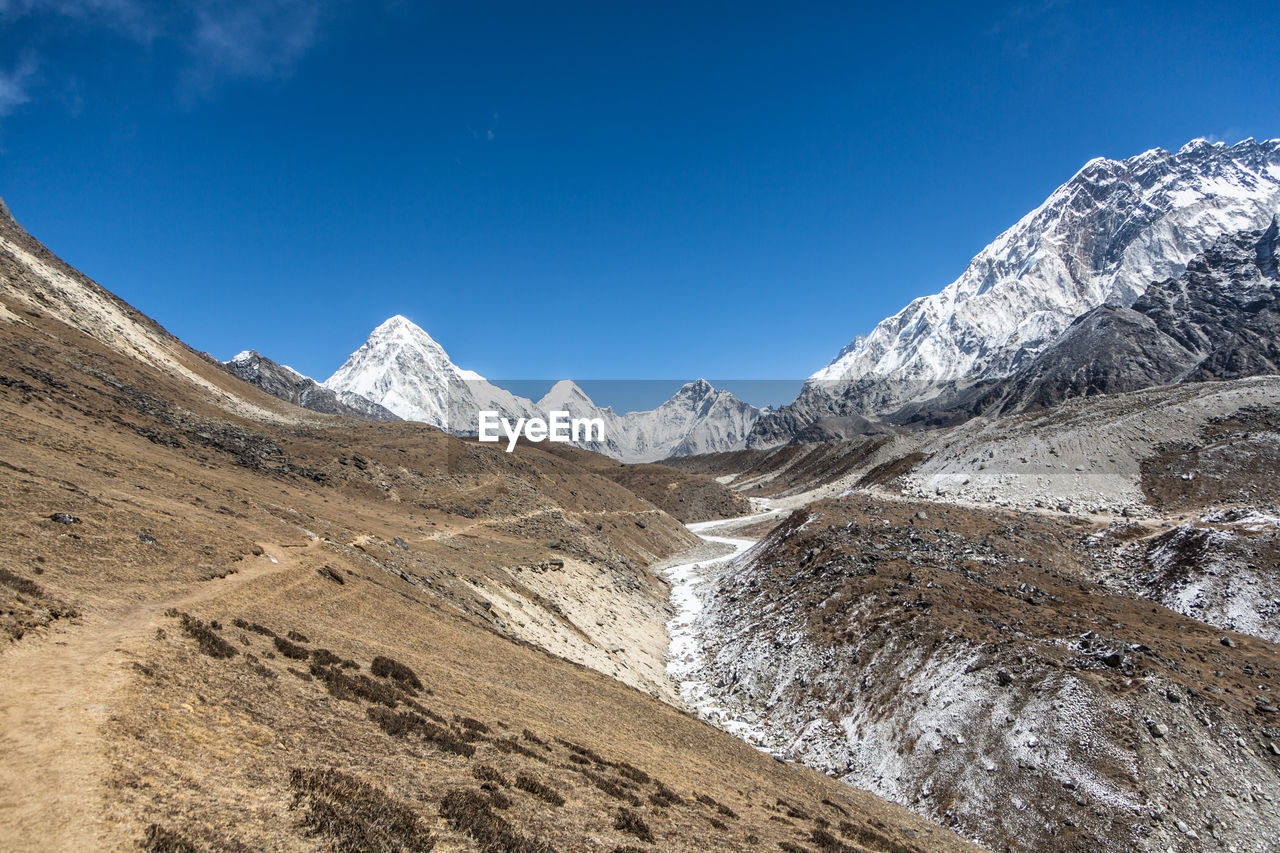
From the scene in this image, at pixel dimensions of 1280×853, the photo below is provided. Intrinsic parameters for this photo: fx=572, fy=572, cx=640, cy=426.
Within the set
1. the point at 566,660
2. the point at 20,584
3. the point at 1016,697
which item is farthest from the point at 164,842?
the point at 1016,697

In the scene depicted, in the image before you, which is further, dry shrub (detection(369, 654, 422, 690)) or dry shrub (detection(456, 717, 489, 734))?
dry shrub (detection(369, 654, 422, 690))

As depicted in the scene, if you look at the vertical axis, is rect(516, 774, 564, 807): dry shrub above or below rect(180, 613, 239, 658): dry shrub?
below

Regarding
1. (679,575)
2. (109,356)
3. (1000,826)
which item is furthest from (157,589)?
(679,575)

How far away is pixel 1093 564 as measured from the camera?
153 feet

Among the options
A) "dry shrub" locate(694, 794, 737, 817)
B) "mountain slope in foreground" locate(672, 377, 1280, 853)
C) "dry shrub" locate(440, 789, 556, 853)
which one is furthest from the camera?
"mountain slope in foreground" locate(672, 377, 1280, 853)

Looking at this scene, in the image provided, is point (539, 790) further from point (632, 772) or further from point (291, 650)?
point (291, 650)

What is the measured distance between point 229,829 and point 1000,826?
26.8 m

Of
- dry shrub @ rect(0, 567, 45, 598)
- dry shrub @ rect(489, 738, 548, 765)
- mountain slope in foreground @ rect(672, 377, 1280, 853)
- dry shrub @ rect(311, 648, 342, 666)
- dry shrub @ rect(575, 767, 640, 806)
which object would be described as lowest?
dry shrub @ rect(575, 767, 640, 806)

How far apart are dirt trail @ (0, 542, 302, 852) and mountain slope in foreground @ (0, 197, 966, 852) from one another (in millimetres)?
47

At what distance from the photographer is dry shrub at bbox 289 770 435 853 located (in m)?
10.0

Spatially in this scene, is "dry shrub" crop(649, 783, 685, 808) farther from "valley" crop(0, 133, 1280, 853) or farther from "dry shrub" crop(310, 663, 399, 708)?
"dry shrub" crop(310, 663, 399, 708)

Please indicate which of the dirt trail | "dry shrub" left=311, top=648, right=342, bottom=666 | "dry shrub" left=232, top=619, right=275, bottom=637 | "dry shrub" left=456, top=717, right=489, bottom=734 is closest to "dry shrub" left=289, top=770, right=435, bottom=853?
the dirt trail

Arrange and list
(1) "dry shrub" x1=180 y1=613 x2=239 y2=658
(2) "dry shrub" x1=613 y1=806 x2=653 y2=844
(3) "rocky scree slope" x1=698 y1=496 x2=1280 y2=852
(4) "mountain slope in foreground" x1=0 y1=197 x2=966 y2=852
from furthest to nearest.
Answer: (3) "rocky scree slope" x1=698 y1=496 x2=1280 y2=852
(1) "dry shrub" x1=180 y1=613 x2=239 y2=658
(2) "dry shrub" x1=613 y1=806 x2=653 y2=844
(4) "mountain slope in foreground" x1=0 y1=197 x2=966 y2=852

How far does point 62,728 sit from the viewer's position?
11.0 metres
